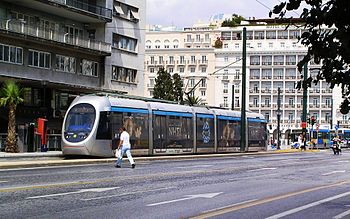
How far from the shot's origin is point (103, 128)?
31.9 m

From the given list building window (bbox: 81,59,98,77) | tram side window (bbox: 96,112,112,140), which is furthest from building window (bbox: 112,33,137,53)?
tram side window (bbox: 96,112,112,140)

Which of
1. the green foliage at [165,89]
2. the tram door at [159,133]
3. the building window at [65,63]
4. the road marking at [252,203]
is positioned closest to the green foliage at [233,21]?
the green foliage at [165,89]

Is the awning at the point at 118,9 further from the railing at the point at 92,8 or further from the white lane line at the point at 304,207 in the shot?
the white lane line at the point at 304,207

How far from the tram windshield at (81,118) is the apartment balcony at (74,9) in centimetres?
1312

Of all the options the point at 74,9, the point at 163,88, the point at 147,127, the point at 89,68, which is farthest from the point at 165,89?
the point at 147,127

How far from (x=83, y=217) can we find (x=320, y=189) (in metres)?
9.07

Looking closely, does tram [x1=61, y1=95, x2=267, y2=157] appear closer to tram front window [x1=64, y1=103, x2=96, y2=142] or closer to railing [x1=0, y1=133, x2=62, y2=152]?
tram front window [x1=64, y1=103, x2=96, y2=142]

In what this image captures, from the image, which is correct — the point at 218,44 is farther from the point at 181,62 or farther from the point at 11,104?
the point at 11,104

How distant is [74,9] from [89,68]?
636 cm

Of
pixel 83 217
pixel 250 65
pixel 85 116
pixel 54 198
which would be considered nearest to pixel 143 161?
pixel 85 116

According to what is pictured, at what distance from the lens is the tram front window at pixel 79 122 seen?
31.5 m

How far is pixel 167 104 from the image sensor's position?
38.2 meters

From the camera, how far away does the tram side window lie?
31656 millimetres

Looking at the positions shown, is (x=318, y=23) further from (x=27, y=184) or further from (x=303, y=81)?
(x=27, y=184)
